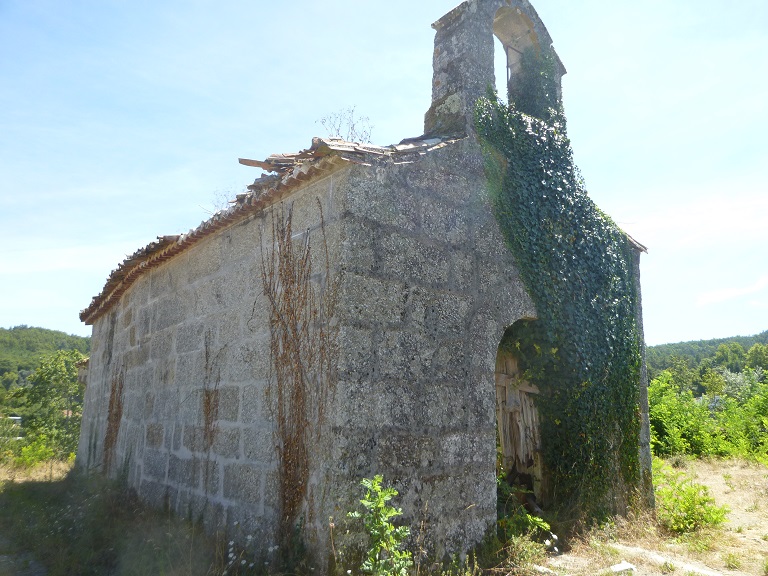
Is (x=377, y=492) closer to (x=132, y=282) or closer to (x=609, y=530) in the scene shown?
(x=609, y=530)

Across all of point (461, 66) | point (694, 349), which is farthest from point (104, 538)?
point (694, 349)

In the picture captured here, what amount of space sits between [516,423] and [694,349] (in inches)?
2413

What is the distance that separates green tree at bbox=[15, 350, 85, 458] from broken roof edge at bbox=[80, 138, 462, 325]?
15.5 m

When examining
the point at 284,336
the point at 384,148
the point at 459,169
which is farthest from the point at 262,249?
the point at 459,169

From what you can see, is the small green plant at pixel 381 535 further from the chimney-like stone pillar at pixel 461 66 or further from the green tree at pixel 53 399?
the green tree at pixel 53 399

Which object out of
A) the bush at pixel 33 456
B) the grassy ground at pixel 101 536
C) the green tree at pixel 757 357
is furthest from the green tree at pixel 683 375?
the grassy ground at pixel 101 536

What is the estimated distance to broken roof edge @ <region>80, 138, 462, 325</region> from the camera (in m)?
4.22

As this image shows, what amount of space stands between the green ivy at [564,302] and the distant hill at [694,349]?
46453mm

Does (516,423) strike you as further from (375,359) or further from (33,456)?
(33,456)

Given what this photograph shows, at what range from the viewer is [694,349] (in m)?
59.0

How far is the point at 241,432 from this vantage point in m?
4.75

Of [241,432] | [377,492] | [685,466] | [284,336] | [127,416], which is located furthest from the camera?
[685,466]

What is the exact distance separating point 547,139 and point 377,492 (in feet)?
13.8

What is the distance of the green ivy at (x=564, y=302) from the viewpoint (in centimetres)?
556
